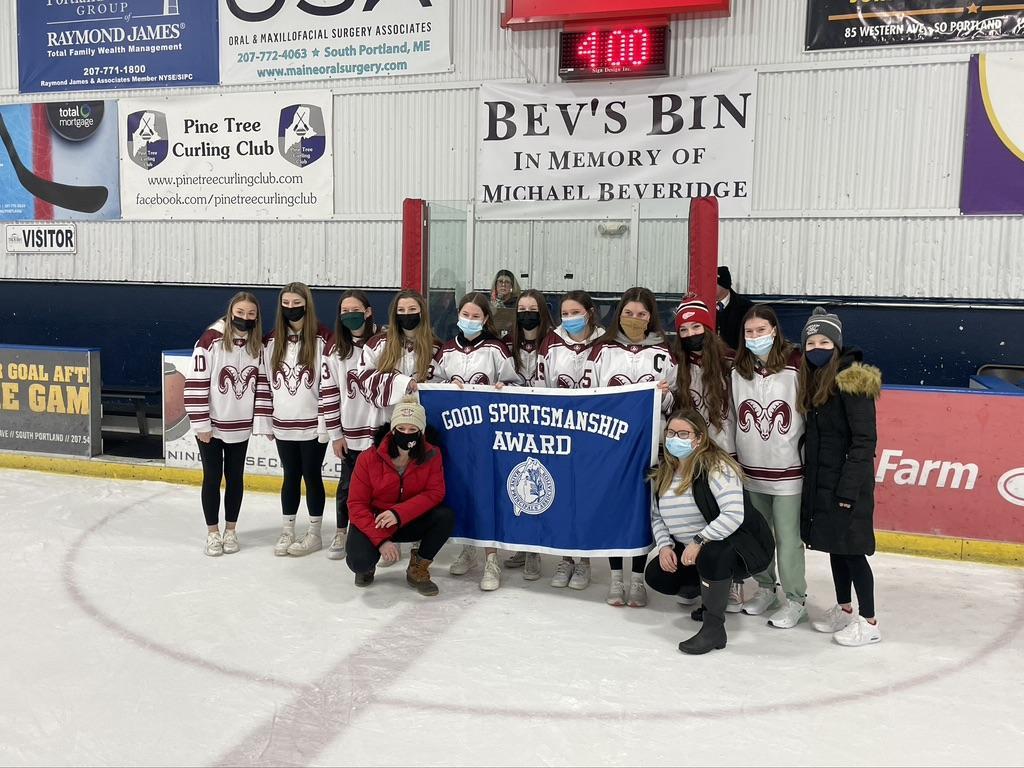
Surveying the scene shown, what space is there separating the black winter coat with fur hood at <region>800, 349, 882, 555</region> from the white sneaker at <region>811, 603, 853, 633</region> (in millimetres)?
419

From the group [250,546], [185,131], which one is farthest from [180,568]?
[185,131]

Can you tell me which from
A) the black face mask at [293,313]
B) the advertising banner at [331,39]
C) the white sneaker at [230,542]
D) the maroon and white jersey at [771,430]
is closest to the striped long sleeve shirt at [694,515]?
the maroon and white jersey at [771,430]

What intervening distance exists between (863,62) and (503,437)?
4366 millimetres

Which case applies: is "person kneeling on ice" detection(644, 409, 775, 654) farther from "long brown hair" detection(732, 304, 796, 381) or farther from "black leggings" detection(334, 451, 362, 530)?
"black leggings" detection(334, 451, 362, 530)

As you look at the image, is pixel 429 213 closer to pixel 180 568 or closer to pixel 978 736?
pixel 180 568

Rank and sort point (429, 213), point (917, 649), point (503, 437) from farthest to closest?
1. point (429, 213)
2. point (503, 437)
3. point (917, 649)

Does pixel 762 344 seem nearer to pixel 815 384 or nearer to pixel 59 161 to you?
pixel 815 384

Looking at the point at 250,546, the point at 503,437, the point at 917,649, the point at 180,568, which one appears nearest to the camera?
the point at 917,649

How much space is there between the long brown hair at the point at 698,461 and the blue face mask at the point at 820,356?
1.55 feet

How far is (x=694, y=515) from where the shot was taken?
3.60m

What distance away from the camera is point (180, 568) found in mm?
4398

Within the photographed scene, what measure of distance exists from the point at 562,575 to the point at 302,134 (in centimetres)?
533

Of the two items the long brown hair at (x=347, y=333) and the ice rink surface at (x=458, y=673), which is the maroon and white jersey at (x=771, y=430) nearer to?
the ice rink surface at (x=458, y=673)

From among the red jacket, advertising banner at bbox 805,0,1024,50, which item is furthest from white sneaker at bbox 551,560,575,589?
advertising banner at bbox 805,0,1024,50
